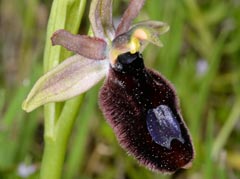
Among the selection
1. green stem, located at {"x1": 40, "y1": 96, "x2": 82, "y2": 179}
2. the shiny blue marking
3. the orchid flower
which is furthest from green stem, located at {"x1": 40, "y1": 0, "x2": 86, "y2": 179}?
the shiny blue marking

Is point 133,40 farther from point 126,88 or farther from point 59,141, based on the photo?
point 59,141

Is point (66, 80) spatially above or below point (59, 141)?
above

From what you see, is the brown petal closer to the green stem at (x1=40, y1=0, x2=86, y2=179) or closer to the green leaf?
the green leaf

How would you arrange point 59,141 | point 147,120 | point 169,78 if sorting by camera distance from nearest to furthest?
1. point 147,120
2. point 59,141
3. point 169,78

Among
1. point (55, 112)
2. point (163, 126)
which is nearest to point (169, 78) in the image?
point (55, 112)

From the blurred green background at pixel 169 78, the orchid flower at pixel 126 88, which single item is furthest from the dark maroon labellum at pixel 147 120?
the blurred green background at pixel 169 78

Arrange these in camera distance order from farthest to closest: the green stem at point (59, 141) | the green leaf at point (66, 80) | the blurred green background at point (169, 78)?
the blurred green background at point (169, 78) → the green stem at point (59, 141) → the green leaf at point (66, 80)

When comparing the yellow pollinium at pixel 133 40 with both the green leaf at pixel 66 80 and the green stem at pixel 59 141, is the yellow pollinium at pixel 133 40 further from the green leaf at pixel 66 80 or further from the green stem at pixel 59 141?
the green stem at pixel 59 141
